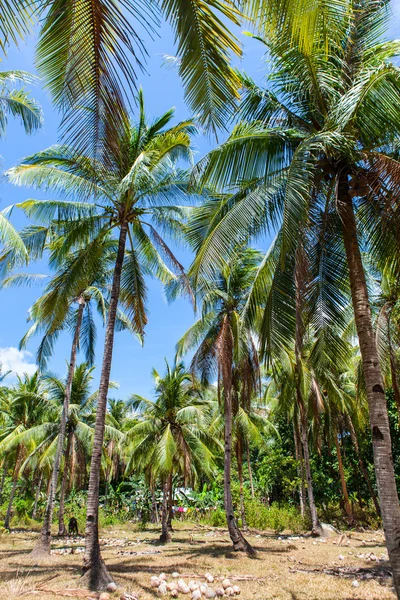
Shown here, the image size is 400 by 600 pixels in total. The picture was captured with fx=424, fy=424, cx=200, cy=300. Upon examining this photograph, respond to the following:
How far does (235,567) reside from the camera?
1067 centimetres

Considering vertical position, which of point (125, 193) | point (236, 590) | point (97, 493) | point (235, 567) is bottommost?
point (235, 567)

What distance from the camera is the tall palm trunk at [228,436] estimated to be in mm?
12688

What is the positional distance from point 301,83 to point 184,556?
12.8 metres

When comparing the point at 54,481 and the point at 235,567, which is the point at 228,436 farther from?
the point at 54,481

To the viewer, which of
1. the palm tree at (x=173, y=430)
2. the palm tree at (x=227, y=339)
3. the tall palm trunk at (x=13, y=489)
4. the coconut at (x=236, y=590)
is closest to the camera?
the coconut at (x=236, y=590)

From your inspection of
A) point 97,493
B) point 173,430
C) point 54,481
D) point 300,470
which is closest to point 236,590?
point 97,493

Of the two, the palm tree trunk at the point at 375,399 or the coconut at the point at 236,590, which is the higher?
the palm tree trunk at the point at 375,399

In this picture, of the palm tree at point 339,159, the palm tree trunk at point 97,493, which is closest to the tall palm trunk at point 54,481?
the palm tree trunk at point 97,493

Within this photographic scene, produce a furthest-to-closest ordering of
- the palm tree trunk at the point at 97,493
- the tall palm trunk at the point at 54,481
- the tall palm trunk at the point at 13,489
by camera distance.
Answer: the tall palm trunk at the point at 13,489, the tall palm trunk at the point at 54,481, the palm tree trunk at the point at 97,493

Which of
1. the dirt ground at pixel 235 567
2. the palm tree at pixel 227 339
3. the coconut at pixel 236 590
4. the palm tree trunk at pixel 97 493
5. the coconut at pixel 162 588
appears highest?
the palm tree at pixel 227 339

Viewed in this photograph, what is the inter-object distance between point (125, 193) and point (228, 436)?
313 inches

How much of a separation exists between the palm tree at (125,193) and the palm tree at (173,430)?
6.72 meters

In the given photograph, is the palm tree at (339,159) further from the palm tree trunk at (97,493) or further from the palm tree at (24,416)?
the palm tree at (24,416)

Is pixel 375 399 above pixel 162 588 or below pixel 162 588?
above
